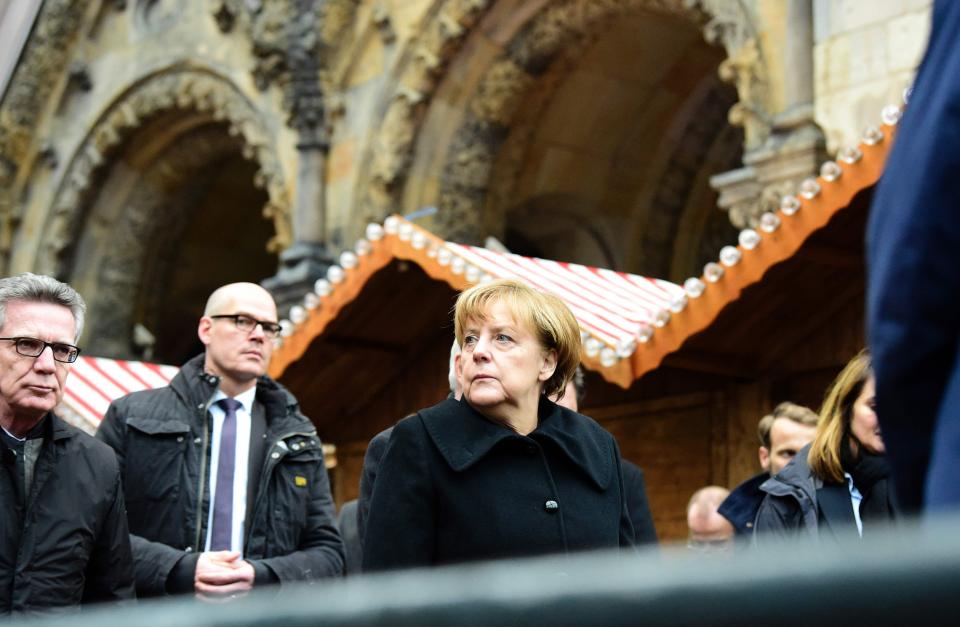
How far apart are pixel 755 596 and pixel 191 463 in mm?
3783

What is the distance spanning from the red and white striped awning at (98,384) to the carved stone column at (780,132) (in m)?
3.97

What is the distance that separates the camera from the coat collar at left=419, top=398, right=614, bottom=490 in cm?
274

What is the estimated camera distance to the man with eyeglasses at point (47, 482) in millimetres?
3229

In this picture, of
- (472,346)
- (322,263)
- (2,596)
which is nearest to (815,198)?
(472,346)

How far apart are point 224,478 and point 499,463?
158 cm

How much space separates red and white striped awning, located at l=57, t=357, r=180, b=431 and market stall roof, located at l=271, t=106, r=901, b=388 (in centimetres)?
95

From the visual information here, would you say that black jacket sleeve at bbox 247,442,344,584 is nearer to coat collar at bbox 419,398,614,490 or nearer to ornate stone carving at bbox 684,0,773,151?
coat collar at bbox 419,398,614,490

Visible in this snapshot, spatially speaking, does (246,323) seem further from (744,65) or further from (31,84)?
(31,84)

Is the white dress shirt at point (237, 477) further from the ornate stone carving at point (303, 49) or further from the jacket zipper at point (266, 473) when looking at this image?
the ornate stone carving at point (303, 49)

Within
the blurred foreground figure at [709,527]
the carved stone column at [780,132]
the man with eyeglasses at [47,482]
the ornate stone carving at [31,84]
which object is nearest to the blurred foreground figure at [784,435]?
the blurred foreground figure at [709,527]

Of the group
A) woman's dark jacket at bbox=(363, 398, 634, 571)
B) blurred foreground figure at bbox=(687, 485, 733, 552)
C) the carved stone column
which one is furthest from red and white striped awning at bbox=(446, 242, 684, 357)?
woman's dark jacket at bbox=(363, 398, 634, 571)

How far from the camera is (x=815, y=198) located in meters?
6.14

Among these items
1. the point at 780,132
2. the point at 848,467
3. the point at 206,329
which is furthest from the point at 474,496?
the point at 780,132

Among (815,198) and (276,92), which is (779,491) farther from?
(276,92)
